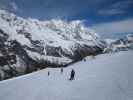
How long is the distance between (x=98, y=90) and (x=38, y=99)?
21.2 feet

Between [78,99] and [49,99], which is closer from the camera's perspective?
[78,99]

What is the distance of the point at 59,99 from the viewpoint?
18.6 m

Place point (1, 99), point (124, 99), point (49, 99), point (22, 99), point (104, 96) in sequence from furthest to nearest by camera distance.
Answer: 1. point (1, 99)
2. point (22, 99)
3. point (49, 99)
4. point (104, 96)
5. point (124, 99)

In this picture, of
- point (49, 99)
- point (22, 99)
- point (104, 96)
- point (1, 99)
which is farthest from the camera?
point (1, 99)

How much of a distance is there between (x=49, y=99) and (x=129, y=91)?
7903 mm

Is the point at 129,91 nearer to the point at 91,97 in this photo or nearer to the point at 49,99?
the point at 91,97

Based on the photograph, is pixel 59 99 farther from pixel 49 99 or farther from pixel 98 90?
pixel 98 90

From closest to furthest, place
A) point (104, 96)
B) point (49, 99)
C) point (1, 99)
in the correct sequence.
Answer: point (104, 96), point (49, 99), point (1, 99)

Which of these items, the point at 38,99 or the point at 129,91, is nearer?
the point at 129,91

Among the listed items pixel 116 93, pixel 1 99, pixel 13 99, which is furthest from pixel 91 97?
pixel 1 99

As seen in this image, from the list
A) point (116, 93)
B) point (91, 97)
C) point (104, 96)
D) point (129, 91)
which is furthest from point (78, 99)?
point (129, 91)

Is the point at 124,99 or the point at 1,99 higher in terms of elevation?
the point at 124,99

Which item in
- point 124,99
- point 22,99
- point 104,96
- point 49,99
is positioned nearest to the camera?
point 124,99

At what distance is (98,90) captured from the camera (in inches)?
799
